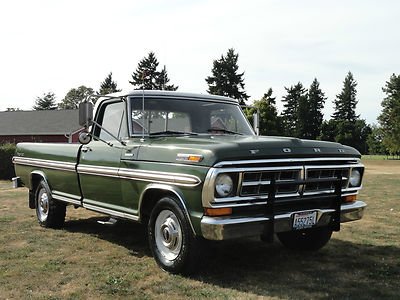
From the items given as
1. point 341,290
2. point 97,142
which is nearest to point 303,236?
point 341,290

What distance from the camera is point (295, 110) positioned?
99438 mm

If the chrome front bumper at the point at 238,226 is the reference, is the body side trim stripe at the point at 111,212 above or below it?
below

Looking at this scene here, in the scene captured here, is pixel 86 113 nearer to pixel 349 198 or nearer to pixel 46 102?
pixel 349 198

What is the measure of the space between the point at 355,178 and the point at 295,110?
95.9m

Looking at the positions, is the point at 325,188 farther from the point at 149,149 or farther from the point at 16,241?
the point at 16,241

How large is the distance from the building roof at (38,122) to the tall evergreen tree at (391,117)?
43986 millimetres

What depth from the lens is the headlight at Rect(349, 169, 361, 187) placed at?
18.6 feet

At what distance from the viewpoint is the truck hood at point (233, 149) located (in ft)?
14.9

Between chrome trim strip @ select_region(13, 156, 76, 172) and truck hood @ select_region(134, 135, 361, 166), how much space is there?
77.8 inches

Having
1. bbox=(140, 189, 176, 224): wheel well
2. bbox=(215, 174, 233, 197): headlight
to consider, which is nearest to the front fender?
bbox=(140, 189, 176, 224): wheel well

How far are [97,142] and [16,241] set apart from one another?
2.06 m

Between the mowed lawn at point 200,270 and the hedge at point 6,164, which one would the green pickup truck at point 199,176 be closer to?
the mowed lawn at point 200,270

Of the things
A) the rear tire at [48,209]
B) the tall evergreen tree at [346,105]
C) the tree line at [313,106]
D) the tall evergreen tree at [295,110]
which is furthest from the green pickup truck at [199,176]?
the tall evergreen tree at [346,105]

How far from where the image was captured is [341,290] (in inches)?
183
